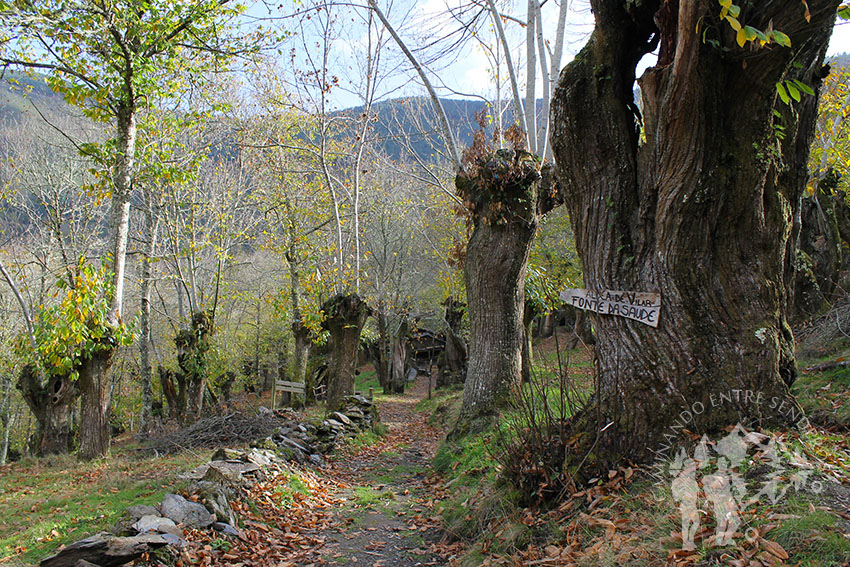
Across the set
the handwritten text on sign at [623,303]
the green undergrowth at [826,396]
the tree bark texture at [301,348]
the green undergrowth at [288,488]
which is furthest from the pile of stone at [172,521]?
the tree bark texture at [301,348]

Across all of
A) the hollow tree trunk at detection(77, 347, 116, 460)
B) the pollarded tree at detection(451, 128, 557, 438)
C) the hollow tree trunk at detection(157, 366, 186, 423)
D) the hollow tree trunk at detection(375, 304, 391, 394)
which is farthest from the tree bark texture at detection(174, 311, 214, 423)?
the pollarded tree at detection(451, 128, 557, 438)

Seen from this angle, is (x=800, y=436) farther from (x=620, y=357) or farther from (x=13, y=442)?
(x=13, y=442)

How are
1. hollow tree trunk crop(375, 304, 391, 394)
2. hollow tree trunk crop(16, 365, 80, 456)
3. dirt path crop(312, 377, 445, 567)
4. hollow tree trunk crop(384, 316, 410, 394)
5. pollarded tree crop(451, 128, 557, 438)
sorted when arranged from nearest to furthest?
dirt path crop(312, 377, 445, 567), pollarded tree crop(451, 128, 557, 438), hollow tree trunk crop(16, 365, 80, 456), hollow tree trunk crop(375, 304, 391, 394), hollow tree trunk crop(384, 316, 410, 394)

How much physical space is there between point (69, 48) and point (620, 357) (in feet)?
29.7

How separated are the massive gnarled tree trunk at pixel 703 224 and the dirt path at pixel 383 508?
2234 mm

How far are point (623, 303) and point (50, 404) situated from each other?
1589 cm

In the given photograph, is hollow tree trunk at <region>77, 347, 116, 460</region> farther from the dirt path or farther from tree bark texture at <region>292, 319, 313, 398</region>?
tree bark texture at <region>292, 319, 313, 398</region>

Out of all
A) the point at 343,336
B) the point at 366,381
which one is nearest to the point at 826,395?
the point at 343,336

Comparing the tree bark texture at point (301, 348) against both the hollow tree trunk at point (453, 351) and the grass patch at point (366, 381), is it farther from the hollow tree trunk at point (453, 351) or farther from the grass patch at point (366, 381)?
the grass patch at point (366, 381)

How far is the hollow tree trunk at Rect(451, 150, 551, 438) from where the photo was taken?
7559mm

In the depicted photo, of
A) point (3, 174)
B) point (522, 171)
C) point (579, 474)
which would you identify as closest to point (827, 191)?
point (522, 171)

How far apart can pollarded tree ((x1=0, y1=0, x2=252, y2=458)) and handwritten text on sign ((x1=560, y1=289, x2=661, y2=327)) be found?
730 centimetres

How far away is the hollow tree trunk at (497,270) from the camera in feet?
24.8

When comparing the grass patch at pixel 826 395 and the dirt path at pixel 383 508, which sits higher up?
the grass patch at pixel 826 395
